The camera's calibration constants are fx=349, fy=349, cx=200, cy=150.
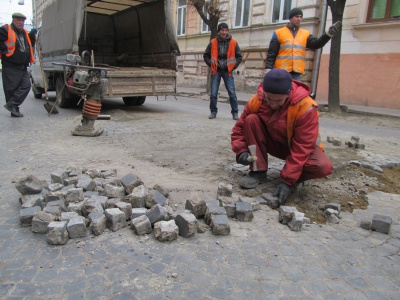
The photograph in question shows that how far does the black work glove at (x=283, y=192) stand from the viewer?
3.12 meters

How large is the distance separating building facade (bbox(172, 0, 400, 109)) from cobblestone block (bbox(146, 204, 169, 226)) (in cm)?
1076

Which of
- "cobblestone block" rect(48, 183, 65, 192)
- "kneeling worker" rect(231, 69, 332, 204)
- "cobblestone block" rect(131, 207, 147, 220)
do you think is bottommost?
"cobblestone block" rect(131, 207, 147, 220)

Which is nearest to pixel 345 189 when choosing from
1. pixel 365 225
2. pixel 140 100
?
pixel 365 225

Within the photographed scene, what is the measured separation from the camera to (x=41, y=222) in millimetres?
2523

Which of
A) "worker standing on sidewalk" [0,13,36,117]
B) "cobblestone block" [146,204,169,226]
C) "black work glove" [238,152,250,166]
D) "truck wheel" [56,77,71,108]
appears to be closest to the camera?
"cobblestone block" [146,204,169,226]

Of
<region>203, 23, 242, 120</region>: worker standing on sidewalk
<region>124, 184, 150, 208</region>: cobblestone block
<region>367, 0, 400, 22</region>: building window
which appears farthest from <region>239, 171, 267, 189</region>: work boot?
<region>367, 0, 400, 22</region>: building window

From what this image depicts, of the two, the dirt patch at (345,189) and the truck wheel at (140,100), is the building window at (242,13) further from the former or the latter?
the dirt patch at (345,189)

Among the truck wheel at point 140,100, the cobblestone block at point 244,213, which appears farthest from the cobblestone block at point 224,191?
the truck wheel at point 140,100

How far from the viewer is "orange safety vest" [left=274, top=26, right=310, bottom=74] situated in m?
5.52

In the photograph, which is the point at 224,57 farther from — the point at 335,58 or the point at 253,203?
the point at 253,203

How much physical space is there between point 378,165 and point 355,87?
8477 millimetres

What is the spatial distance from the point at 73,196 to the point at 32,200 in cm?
33

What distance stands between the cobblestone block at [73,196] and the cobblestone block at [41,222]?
291 millimetres

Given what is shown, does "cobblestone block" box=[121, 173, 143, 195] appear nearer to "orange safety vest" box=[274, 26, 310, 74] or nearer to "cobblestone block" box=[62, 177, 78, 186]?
"cobblestone block" box=[62, 177, 78, 186]
